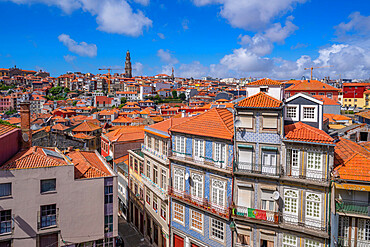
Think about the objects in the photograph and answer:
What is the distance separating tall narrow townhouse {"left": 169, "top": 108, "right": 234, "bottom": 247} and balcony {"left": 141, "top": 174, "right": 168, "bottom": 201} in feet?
4.42

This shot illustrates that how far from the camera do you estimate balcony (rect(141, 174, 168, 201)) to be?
79.9 ft

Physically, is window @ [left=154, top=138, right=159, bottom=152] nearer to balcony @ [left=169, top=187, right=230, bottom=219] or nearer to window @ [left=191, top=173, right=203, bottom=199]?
balcony @ [left=169, top=187, right=230, bottom=219]

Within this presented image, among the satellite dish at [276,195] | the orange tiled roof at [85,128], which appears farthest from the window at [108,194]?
the orange tiled roof at [85,128]

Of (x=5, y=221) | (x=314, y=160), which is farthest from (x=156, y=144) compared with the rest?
(x=314, y=160)

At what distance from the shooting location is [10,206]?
17.1 meters

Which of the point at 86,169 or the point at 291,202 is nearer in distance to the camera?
the point at 291,202

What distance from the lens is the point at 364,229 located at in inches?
627

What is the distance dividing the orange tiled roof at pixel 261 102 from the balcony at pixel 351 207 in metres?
7.29

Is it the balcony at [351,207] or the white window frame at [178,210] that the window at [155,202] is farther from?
the balcony at [351,207]

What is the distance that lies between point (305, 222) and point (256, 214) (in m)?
3.20

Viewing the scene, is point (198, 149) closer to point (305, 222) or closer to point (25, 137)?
point (305, 222)

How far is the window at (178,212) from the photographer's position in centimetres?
2273

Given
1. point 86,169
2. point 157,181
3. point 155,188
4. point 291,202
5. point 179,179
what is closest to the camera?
point 291,202

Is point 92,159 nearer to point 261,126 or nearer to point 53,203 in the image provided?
point 53,203
